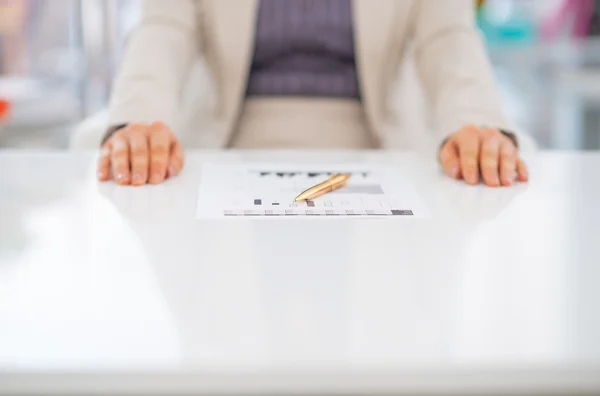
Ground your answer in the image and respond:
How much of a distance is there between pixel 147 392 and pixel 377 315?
0.53 ft

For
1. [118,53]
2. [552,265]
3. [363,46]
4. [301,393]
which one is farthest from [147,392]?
[118,53]

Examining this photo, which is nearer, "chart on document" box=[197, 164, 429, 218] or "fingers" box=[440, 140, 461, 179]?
"chart on document" box=[197, 164, 429, 218]

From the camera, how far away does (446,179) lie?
37.1 inches

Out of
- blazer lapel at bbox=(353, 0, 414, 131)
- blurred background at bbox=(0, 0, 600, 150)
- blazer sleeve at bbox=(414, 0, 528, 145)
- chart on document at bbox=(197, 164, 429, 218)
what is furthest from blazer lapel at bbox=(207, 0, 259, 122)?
blurred background at bbox=(0, 0, 600, 150)

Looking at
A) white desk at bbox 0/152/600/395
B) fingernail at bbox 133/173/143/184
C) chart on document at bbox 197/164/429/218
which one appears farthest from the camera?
fingernail at bbox 133/173/143/184

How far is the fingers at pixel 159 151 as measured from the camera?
90cm

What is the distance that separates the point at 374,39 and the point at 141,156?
66 centimetres

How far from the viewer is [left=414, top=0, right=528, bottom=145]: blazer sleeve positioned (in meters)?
1.15

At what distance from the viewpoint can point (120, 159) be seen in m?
0.92

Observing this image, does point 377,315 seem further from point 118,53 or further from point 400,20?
point 118,53

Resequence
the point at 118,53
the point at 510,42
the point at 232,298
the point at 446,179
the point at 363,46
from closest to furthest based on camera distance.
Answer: the point at 232,298
the point at 446,179
the point at 363,46
the point at 510,42
the point at 118,53

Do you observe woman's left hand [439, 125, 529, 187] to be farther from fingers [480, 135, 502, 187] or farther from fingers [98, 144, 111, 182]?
fingers [98, 144, 111, 182]

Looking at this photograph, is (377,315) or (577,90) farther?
(577,90)

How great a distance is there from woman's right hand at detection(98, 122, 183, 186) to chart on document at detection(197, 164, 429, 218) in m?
0.05
